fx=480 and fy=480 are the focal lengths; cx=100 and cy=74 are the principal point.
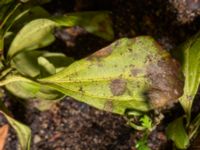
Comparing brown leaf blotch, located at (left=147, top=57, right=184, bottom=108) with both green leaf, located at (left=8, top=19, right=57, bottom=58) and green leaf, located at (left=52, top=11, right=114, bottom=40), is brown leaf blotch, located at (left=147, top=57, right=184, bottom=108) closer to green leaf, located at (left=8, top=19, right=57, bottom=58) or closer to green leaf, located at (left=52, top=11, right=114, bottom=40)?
green leaf, located at (left=52, top=11, right=114, bottom=40)

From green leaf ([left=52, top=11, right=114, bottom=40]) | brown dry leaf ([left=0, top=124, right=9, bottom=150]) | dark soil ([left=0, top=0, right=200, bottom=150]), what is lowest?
brown dry leaf ([left=0, top=124, right=9, bottom=150])

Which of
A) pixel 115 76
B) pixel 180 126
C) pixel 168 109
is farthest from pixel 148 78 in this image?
pixel 168 109

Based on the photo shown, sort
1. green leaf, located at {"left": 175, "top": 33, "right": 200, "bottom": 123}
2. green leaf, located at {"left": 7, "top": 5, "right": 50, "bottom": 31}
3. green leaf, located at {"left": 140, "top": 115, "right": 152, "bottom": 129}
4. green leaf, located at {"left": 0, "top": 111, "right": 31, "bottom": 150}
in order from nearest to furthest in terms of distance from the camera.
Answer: green leaf, located at {"left": 140, "top": 115, "right": 152, "bottom": 129} < green leaf, located at {"left": 175, "top": 33, "right": 200, "bottom": 123} < green leaf, located at {"left": 0, "top": 111, "right": 31, "bottom": 150} < green leaf, located at {"left": 7, "top": 5, "right": 50, "bottom": 31}

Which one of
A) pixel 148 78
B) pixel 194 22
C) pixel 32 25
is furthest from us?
pixel 194 22

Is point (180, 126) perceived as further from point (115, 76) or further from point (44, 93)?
point (44, 93)

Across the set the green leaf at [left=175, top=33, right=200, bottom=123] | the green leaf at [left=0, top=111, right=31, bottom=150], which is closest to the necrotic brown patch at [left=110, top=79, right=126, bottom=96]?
the green leaf at [left=175, top=33, right=200, bottom=123]

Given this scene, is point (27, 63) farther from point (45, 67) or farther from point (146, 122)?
point (146, 122)
